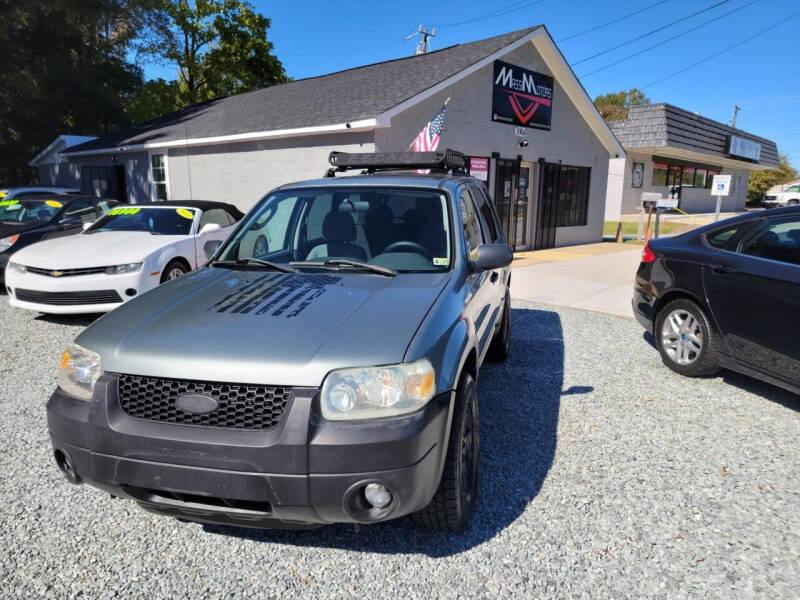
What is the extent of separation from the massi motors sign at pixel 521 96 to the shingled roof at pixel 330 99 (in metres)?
0.77

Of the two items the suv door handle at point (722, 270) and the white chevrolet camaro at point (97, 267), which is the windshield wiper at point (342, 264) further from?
the white chevrolet camaro at point (97, 267)

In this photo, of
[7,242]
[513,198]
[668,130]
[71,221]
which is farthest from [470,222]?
[668,130]

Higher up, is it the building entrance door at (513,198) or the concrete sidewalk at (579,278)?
the building entrance door at (513,198)

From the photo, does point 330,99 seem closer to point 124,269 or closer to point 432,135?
point 432,135

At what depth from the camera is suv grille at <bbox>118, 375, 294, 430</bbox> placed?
6.88ft

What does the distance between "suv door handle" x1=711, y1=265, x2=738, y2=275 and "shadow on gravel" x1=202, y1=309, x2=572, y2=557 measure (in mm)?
1427

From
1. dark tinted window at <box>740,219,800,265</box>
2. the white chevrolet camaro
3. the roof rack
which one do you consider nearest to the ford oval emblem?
the roof rack

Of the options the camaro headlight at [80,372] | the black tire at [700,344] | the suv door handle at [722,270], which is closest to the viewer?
the camaro headlight at [80,372]

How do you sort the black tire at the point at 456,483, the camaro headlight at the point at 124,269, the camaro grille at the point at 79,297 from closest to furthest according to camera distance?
1. the black tire at the point at 456,483
2. the camaro grille at the point at 79,297
3. the camaro headlight at the point at 124,269

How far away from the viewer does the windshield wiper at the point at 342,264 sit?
3064 millimetres

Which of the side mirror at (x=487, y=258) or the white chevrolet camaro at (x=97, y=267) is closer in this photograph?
the side mirror at (x=487, y=258)

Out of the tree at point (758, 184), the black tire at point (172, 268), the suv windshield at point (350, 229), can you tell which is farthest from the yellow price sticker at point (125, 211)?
the tree at point (758, 184)

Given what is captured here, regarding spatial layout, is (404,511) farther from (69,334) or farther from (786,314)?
(69,334)

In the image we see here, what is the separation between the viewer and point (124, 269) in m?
6.37
